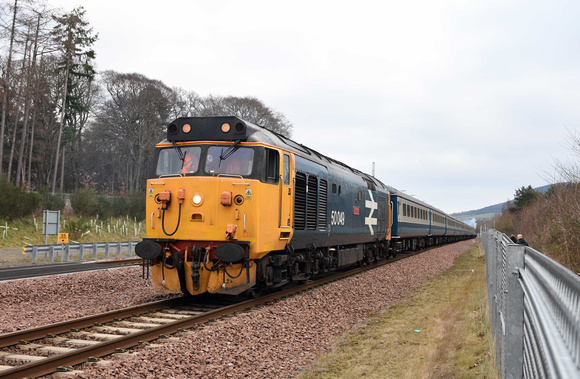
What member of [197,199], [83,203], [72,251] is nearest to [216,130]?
[197,199]

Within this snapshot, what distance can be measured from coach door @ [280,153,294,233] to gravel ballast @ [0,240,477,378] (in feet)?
5.63

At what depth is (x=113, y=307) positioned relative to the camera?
954 cm

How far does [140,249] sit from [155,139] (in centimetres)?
4243

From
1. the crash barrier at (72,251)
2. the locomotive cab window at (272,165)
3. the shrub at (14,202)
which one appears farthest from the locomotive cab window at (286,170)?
the shrub at (14,202)

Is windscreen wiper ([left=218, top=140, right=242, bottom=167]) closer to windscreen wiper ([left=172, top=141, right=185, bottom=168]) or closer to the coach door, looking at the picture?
windscreen wiper ([left=172, top=141, right=185, bottom=168])

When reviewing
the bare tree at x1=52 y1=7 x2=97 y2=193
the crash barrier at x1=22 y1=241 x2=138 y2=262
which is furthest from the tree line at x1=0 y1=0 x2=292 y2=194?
the crash barrier at x1=22 y1=241 x2=138 y2=262

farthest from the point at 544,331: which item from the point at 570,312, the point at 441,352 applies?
the point at 441,352

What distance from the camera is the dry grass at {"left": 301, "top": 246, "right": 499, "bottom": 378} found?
6.29 meters

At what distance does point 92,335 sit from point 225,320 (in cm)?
218

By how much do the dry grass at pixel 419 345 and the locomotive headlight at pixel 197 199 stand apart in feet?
12.0

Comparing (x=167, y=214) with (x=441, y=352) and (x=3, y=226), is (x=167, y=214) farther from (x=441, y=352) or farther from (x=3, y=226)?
(x=3, y=226)

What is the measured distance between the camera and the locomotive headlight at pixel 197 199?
9.47m

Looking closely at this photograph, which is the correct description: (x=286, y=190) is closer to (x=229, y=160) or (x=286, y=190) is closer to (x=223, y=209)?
(x=229, y=160)

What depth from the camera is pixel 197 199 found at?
31.2 ft
